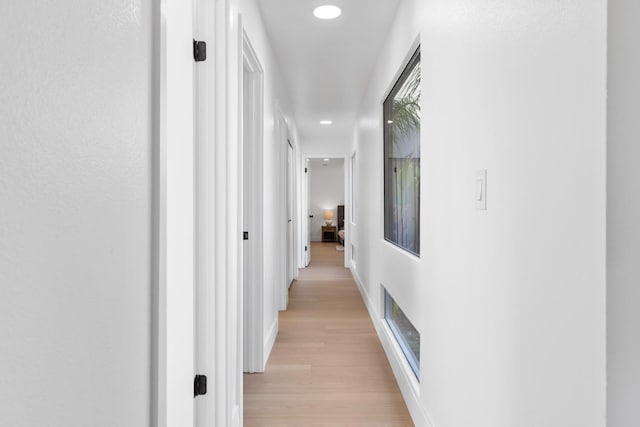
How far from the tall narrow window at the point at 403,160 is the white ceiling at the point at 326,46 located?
456 mm

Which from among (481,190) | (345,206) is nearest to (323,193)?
(345,206)

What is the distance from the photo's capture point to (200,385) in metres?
1.66

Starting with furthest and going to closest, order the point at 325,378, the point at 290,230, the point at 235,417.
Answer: the point at 290,230 < the point at 325,378 < the point at 235,417

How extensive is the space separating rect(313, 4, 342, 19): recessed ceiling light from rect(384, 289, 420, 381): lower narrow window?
2.01 meters

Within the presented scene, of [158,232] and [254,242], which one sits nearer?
[158,232]

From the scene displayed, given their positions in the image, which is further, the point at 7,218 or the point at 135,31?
the point at 135,31

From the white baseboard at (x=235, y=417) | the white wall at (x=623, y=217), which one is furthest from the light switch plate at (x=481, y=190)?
the white baseboard at (x=235, y=417)

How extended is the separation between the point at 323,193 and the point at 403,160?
9.90 m

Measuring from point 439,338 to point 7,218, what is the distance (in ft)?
5.18

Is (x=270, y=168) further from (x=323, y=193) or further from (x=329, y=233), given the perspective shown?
(x=323, y=193)

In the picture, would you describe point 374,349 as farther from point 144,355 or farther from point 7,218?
point 7,218

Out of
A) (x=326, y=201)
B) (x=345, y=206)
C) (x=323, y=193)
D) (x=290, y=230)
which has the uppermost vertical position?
(x=323, y=193)

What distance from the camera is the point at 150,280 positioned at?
3.03ft

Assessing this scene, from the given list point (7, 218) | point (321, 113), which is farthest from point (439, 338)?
point (321, 113)
